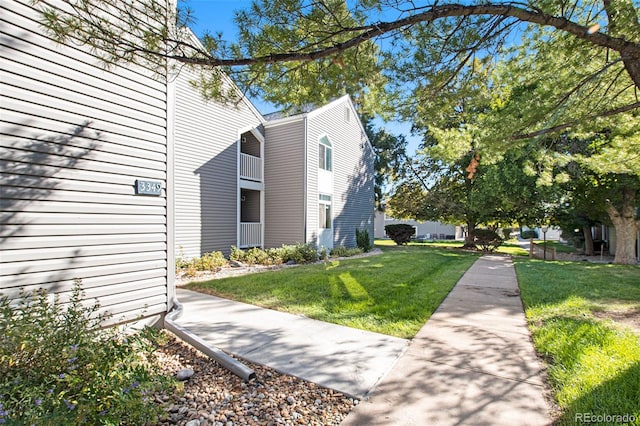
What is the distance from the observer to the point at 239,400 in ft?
8.34

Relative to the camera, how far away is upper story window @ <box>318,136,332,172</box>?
13453 millimetres

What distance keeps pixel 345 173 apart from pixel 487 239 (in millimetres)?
8701

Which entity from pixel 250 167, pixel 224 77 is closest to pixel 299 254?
pixel 250 167

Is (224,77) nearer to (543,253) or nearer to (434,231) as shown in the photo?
(543,253)

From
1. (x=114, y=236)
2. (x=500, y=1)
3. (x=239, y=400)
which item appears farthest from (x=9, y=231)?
(x=500, y=1)

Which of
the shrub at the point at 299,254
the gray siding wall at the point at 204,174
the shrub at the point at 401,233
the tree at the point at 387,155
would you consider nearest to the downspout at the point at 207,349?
the gray siding wall at the point at 204,174

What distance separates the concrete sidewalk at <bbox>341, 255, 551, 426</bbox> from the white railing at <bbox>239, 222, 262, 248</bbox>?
8670 millimetres

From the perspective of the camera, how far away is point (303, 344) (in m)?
3.63

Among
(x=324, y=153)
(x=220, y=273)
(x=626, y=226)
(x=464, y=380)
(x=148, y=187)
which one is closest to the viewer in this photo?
(x=464, y=380)

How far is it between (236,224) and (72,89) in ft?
27.8

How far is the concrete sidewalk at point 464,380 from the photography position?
2.30 m

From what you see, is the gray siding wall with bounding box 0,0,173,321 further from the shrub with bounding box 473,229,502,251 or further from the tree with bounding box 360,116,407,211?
the tree with bounding box 360,116,407,211

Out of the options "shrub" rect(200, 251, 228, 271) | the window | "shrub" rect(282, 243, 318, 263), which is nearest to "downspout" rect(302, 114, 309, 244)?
"shrub" rect(282, 243, 318, 263)

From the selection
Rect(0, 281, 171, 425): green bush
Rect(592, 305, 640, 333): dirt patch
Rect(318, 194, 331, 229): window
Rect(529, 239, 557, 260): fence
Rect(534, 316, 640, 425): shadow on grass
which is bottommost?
Rect(529, 239, 557, 260): fence
